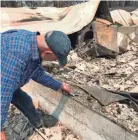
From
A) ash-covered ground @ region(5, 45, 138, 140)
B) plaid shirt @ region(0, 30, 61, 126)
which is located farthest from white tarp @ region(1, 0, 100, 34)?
Answer: plaid shirt @ region(0, 30, 61, 126)

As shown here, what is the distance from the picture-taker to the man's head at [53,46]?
297cm

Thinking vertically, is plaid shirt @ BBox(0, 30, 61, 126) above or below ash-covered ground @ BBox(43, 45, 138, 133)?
above

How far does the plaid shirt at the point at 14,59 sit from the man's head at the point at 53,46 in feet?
0.22

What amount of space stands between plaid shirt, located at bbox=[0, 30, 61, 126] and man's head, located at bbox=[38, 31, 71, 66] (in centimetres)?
7

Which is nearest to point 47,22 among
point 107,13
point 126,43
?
point 107,13

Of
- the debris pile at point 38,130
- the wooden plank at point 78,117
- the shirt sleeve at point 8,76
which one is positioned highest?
the shirt sleeve at point 8,76

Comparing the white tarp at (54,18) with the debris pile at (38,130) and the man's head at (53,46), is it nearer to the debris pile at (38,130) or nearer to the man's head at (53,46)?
the debris pile at (38,130)

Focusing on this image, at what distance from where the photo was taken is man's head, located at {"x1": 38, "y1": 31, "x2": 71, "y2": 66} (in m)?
2.97

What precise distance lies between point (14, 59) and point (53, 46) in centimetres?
39

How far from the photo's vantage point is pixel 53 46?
296 centimetres

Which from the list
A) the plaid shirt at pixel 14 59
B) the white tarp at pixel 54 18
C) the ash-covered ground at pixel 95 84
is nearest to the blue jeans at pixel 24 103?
the ash-covered ground at pixel 95 84

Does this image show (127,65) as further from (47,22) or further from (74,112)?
(47,22)

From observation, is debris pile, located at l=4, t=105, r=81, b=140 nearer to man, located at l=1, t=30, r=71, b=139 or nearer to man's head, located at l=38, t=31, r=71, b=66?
man, located at l=1, t=30, r=71, b=139

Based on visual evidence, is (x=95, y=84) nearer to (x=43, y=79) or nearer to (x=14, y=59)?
(x=43, y=79)
